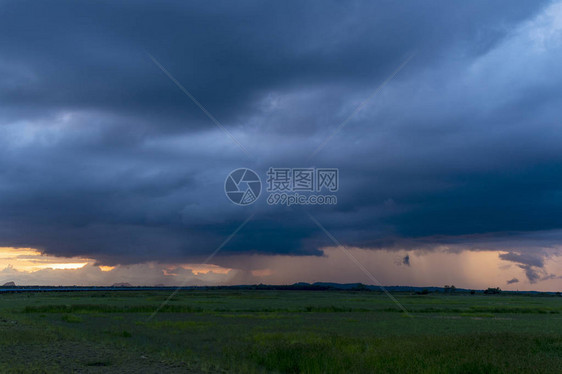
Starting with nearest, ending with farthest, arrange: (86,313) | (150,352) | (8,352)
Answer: (8,352) < (150,352) < (86,313)

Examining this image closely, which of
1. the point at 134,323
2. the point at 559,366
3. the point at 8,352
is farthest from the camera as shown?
the point at 134,323

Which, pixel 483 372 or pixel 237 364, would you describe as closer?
pixel 483 372

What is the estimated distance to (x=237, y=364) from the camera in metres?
20.1

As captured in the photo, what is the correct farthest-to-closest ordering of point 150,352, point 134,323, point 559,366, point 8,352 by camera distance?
1. point 134,323
2. point 150,352
3. point 8,352
4. point 559,366

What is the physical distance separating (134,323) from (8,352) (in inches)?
790

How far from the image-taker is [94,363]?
18.7 meters

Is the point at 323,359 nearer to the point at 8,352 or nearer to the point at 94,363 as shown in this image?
the point at 94,363

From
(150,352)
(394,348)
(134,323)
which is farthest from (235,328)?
(394,348)

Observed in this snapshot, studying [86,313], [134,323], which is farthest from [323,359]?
[86,313]

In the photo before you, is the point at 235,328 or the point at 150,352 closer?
the point at 150,352

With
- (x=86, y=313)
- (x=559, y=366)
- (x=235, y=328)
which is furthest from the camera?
(x=86, y=313)

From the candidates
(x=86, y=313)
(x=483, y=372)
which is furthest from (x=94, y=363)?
(x=86, y=313)

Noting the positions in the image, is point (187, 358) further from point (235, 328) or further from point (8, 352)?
point (235, 328)

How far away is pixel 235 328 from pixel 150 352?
13.9 m
